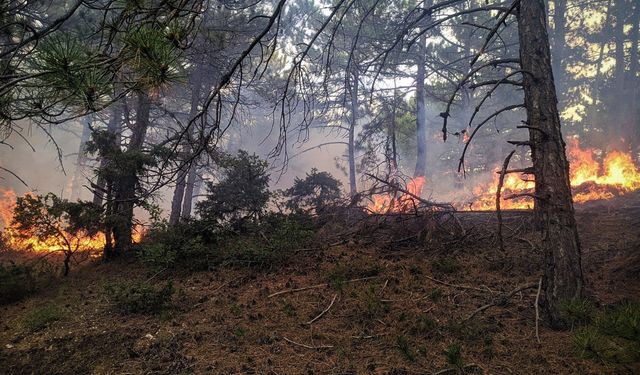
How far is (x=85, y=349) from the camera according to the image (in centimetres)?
349

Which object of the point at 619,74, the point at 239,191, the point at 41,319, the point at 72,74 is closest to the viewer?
the point at 72,74

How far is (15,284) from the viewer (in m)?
5.49

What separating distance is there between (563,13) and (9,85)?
29084 millimetres

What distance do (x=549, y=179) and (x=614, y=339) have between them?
6.06 ft

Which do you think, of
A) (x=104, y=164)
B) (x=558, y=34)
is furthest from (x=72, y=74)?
(x=558, y=34)

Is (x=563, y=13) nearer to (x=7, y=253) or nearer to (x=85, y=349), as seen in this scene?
(x=85, y=349)

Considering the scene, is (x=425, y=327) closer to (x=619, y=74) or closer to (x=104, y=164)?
(x=104, y=164)

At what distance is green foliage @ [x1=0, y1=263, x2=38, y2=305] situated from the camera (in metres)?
5.43

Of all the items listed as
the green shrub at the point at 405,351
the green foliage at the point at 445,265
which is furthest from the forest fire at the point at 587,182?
the green shrub at the point at 405,351

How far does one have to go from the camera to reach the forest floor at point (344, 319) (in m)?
2.95

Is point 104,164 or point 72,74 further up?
point 104,164

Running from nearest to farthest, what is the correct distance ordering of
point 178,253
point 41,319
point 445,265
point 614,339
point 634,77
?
point 614,339
point 41,319
point 445,265
point 178,253
point 634,77

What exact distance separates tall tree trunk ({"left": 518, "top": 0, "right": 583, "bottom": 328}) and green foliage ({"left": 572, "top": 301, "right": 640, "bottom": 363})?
1396 mm

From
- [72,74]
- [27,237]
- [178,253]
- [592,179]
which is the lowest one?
[178,253]
